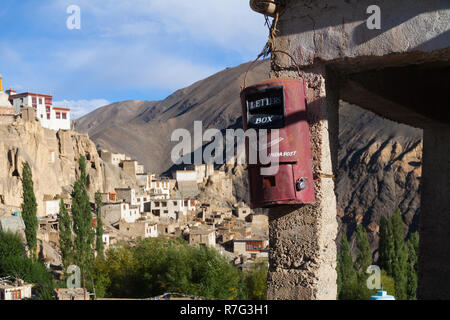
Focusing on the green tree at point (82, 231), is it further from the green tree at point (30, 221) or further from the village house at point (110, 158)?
the village house at point (110, 158)

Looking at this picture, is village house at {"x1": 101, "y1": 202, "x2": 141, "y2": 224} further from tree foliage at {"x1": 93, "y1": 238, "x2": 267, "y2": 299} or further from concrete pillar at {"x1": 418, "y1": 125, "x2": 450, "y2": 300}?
concrete pillar at {"x1": 418, "y1": 125, "x2": 450, "y2": 300}

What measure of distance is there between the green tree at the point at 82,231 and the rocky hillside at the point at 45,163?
1037 centimetres

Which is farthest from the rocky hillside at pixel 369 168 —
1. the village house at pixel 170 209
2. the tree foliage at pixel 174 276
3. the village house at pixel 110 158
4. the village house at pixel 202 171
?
the tree foliage at pixel 174 276

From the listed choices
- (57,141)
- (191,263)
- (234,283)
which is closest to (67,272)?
(191,263)

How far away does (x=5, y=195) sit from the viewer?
4241 cm

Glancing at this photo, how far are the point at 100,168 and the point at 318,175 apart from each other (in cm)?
5925

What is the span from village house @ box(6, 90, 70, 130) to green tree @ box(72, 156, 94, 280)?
3083 centimetres

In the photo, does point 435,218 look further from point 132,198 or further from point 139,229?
point 132,198

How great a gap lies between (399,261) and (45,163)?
3296 centimetres

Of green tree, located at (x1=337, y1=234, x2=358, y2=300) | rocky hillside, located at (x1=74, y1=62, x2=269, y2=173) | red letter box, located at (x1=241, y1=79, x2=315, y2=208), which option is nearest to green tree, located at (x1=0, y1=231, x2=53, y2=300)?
green tree, located at (x1=337, y1=234, x2=358, y2=300)

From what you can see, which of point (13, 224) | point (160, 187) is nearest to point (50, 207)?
point (13, 224)

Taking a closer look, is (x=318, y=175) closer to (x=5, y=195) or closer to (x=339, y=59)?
(x=339, y=59)

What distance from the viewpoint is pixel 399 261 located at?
3334 cm

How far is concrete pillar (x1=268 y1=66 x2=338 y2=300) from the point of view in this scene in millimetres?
3467
